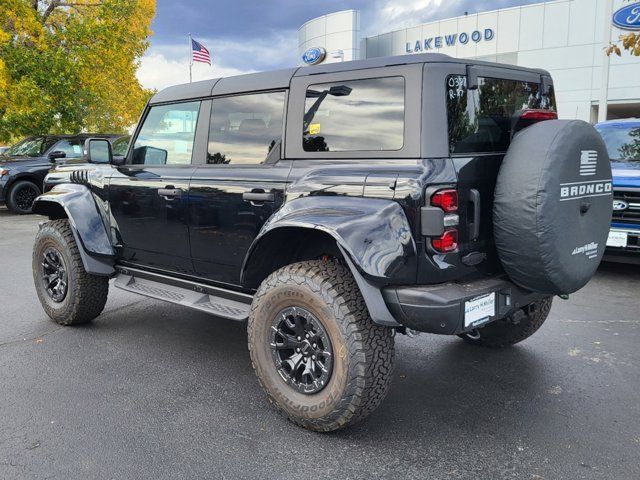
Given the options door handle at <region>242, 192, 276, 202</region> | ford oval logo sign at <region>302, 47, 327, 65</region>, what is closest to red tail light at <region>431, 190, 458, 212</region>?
door handle at <region>242, 192, 276, 202</region>

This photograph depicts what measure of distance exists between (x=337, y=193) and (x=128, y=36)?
54.3 feet

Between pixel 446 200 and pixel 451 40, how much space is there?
25.8 metres

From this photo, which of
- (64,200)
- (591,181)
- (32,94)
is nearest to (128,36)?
(32,94)

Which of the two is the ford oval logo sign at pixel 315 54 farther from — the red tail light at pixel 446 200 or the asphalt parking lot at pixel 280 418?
the red tail light at pixel 446 200

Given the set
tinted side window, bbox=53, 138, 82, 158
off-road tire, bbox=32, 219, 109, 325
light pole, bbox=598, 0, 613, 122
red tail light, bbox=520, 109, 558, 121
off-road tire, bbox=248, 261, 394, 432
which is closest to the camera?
off-road tire, bbox=248, 261, 394, 432

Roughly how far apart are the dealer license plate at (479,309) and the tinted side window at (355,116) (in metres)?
0.87

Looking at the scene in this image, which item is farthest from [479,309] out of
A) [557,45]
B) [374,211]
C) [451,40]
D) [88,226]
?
[451,40]

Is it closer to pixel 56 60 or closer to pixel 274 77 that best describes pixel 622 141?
pixel 274 77

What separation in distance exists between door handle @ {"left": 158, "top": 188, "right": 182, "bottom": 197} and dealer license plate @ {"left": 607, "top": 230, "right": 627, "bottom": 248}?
4612 mm

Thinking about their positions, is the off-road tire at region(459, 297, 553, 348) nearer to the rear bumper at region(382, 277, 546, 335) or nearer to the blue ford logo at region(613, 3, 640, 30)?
the rear bumper at region(382, 277, 546, 335)

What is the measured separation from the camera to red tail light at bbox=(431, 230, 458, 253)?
2688mm

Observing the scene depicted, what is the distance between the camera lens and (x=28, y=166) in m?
12.2

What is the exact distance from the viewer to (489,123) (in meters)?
3.06

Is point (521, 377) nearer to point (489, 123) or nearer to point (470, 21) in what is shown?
point (489, 123)
